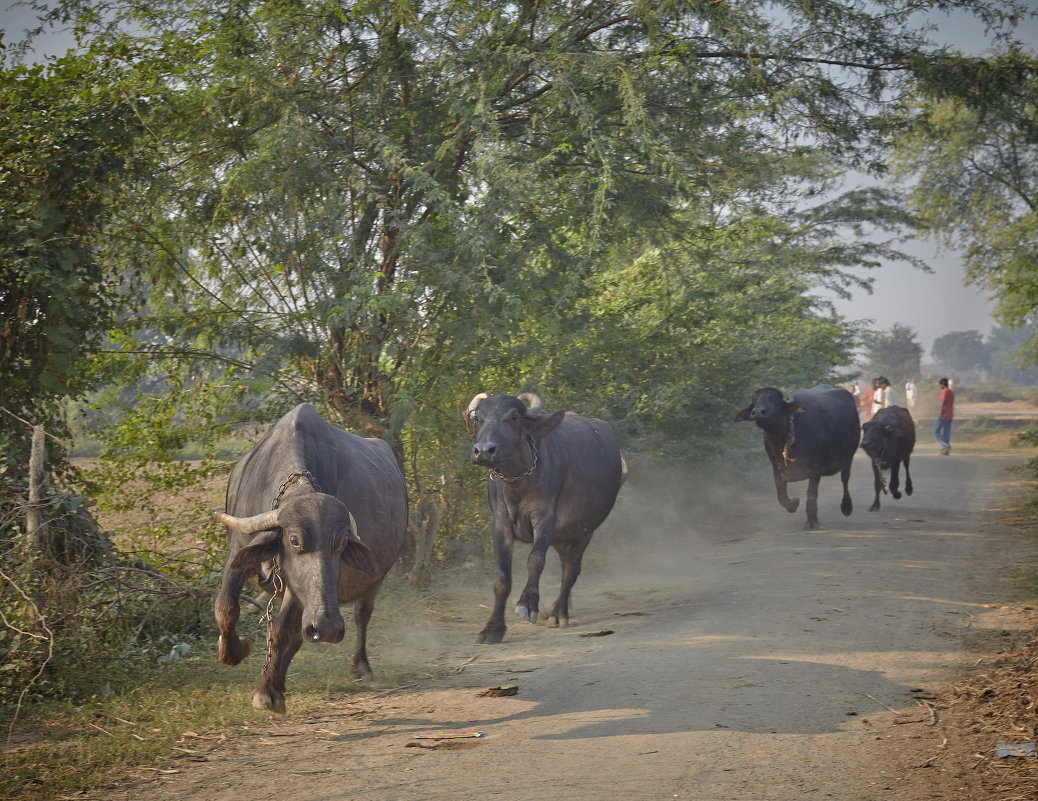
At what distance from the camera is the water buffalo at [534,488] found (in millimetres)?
8672

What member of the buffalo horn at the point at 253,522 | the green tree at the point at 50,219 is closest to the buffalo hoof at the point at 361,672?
the buffalo horn at the point at 253,522

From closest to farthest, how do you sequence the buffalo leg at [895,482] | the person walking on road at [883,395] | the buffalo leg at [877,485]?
the buffalo leg at [877,485]
the buffalo leg at [895,482]
the person walking on road at [883,395]

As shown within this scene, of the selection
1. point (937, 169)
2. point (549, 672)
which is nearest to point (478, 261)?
point (549, 672)

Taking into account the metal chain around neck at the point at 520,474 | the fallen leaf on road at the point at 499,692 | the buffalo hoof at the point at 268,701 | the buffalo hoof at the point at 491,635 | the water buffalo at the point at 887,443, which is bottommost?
the buffalo hoof at the point at 491,635

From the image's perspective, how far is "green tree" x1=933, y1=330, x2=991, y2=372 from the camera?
122m

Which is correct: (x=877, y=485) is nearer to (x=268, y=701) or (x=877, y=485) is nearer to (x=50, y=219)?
(x=268, y=701)

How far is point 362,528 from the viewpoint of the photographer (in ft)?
22.2

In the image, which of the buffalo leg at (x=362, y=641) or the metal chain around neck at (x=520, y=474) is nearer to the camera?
the buffalo leg at (x=362, y=641)

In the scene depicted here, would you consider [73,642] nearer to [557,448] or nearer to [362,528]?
[362,528]

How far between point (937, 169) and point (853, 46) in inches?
599

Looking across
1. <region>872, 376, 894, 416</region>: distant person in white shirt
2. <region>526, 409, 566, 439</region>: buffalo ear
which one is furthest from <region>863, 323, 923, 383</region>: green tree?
<region>526, 409, 566, 439</region>: buffalo ear

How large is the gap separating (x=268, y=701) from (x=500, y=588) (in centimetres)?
305

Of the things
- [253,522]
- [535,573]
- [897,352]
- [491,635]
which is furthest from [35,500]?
[897,352]

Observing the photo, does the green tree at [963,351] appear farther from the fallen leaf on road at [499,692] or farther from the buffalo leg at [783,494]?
the fallen leaf on road at [499,692]
